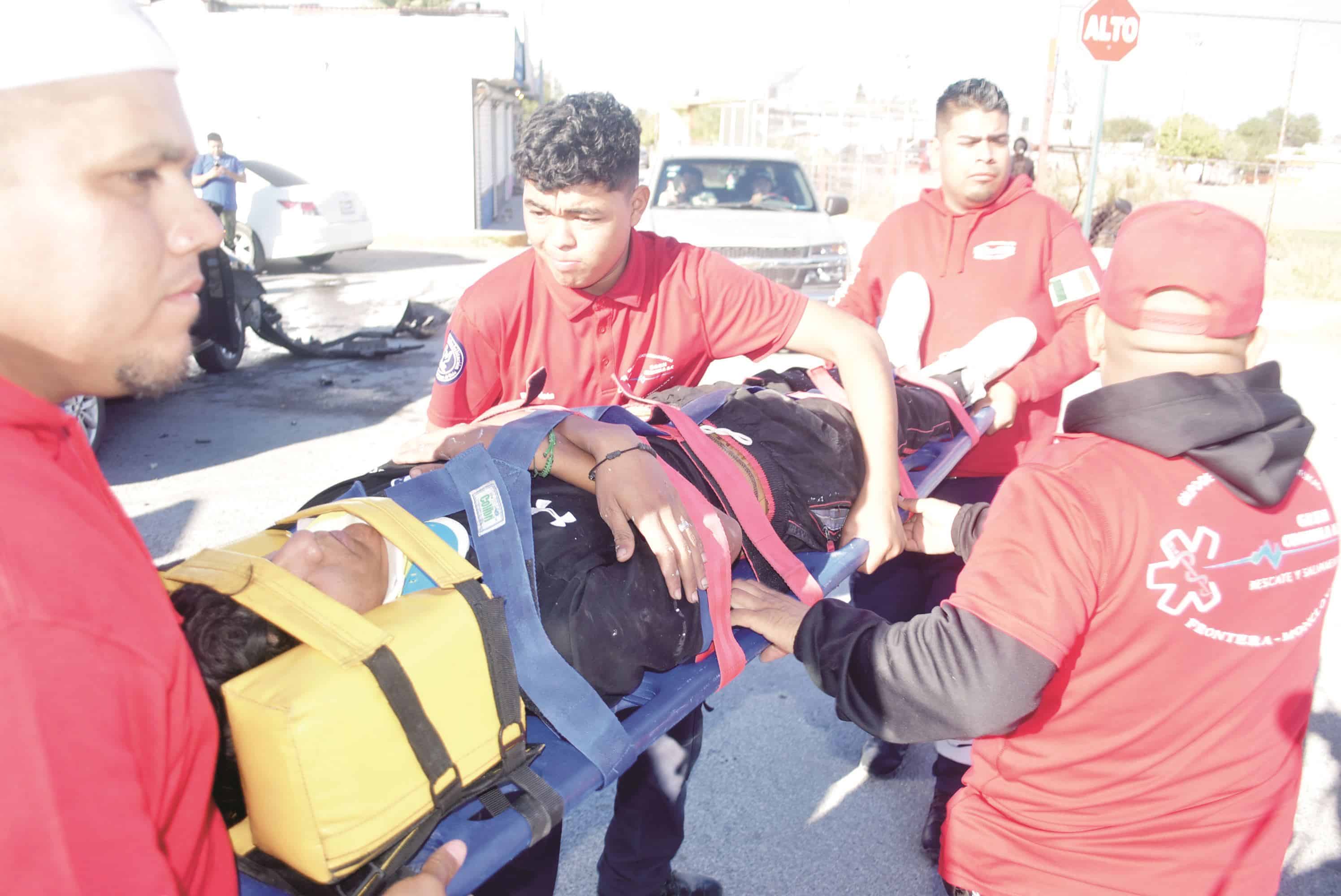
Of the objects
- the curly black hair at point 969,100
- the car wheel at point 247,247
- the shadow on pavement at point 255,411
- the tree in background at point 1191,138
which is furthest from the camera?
the tree in background at point 1191,138

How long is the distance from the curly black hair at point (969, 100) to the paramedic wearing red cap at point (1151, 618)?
63.5 inches

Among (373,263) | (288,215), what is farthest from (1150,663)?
(373,263)

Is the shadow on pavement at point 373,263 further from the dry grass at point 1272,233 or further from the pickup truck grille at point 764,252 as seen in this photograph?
the dry grass at point 1272,233

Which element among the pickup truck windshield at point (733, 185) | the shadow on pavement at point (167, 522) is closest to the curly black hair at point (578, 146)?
the shadow on pavement at point (167, 522)

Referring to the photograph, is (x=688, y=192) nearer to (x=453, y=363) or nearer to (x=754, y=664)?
(x=754, y=664)

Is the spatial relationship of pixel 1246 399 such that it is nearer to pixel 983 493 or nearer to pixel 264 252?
pixel 983 493

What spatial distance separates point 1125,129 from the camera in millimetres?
35938

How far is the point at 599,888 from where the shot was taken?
2.27 meters

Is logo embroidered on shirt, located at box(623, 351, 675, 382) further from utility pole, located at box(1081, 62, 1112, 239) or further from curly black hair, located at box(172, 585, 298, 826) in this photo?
utility pole, located at box(1081, 62, 1112, 239)

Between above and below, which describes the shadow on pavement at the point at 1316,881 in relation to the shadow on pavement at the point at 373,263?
Answer: below

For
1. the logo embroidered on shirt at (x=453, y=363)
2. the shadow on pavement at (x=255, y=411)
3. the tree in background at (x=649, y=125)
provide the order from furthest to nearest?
1. the tree in background at (x=649, y=125)
2. the shadow on pavement at (x=255, y=411)
3. the logo embroidered on shirt at (x=453, y=363)

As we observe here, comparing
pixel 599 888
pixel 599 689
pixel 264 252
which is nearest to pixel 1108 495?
pixel 599 689

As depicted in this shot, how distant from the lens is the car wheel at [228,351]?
7.02 metres

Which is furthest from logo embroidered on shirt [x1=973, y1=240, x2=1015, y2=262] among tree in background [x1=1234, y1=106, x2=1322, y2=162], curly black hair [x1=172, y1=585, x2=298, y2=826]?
tree in background [x1=1234, y1=106, x2=1322, y2=162]
